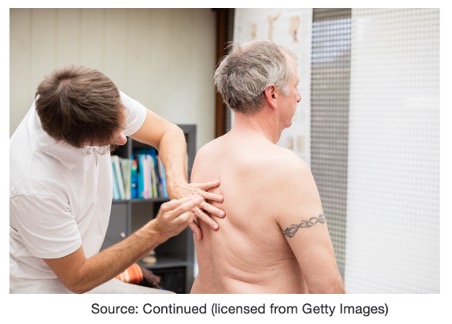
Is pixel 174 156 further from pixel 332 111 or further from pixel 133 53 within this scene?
pixel 133 53

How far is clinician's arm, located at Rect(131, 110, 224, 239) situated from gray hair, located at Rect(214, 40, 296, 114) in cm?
25

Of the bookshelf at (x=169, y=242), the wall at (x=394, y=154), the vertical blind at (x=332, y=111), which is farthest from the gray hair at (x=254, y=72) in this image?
the bookshelf at (x=169, y=242)

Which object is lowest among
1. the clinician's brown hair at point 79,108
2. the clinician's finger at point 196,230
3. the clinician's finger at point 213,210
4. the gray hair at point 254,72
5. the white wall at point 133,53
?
the clinician's finger at point 196,230

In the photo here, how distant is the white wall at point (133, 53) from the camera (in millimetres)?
4434

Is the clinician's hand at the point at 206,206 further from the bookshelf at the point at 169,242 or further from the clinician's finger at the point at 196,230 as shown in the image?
the bookshelf at the point at 169,242

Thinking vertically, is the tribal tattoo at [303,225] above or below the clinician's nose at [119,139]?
below

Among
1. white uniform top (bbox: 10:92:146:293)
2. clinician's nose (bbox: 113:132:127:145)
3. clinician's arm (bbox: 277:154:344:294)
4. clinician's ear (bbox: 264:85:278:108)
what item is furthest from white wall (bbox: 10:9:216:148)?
clinician's arm (bbox: 277:154:344:294)

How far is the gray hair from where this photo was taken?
1.82 meters

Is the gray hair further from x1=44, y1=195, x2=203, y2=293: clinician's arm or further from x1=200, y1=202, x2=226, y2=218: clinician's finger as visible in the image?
x1=44, y1=195, x2=203, y2=293: clinician's arm

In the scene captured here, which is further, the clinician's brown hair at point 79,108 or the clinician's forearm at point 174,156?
the clinician's forearm at point 174,156

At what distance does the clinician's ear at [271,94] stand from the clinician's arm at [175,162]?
0.92ft
